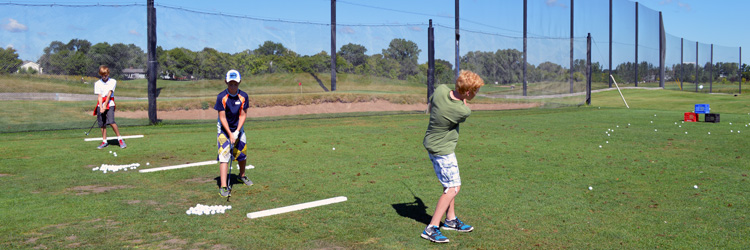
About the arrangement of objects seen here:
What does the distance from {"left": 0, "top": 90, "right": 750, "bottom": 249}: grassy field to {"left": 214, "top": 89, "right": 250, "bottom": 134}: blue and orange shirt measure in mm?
1054

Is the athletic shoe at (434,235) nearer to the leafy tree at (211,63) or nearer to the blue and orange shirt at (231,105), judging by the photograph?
the blue and orange shirt at (231,105)

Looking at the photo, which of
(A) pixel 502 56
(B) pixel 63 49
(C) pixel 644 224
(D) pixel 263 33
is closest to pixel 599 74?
(A) pixel 502 56

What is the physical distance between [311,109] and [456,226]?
2084cm

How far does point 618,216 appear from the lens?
6.62 metres

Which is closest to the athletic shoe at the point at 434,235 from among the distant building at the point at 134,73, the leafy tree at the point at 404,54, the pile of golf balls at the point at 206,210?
the pile of golf balls at the point at 206,210

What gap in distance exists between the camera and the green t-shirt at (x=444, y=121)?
5715mm

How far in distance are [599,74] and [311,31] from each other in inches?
954

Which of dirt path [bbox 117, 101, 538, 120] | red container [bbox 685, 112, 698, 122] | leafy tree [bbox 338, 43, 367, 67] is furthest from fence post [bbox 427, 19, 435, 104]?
red container [bbox 685, 112, 698, 122]

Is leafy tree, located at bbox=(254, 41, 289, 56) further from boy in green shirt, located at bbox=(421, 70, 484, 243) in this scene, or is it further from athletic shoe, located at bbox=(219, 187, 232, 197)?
boy in green shirt, located at bbox=(421, 70, 484, 243)

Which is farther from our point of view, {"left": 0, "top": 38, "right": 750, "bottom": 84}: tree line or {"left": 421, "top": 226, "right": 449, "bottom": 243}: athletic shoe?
{"left": 0, "top": 38, "right": 750, "bottom": 84}: tree line

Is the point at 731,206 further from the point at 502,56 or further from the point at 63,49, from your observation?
the point at 502,56

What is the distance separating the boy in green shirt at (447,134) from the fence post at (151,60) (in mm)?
15717

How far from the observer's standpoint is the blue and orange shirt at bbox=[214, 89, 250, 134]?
7.92 meters

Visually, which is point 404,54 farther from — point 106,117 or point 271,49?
point 106,117
